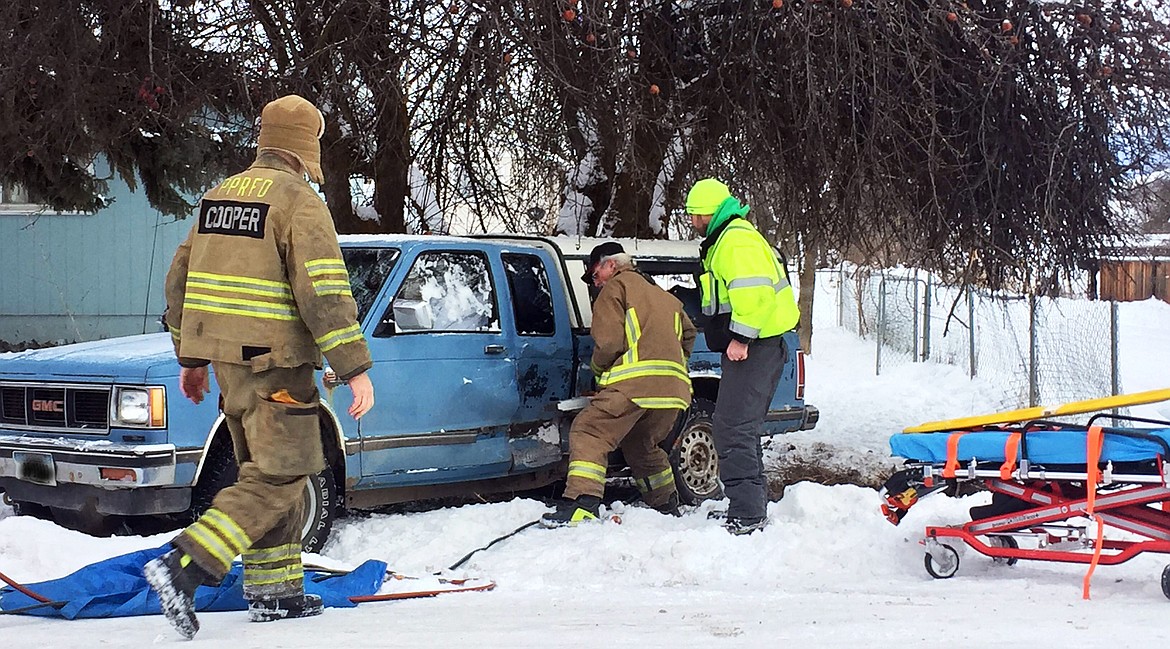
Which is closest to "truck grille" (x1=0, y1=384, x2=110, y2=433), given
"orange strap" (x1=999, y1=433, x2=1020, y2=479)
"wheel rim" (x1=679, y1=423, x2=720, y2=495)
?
"wheel rim" (x1=679, y1=423, x2=720, y2=495)

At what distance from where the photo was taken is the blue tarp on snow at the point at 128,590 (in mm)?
4848

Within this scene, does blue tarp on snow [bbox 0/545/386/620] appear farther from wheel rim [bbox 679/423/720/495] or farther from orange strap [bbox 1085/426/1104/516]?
wheel rim [bbox 679/423/720/495]

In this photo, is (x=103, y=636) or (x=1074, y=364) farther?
(x=1074, y=364)

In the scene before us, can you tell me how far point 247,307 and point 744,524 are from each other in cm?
321

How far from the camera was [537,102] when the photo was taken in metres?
9.11

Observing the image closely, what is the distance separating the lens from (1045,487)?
573 cm

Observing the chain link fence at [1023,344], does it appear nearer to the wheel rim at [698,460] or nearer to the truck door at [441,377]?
the wheel rim at [698,460]

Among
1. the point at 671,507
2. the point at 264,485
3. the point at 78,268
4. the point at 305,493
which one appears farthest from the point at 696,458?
the point at 78,268

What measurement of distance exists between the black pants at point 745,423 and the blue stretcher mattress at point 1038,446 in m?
1.02

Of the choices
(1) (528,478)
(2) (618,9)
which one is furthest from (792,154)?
(1) (528,478)

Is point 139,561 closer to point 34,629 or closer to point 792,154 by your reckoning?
point 34,629

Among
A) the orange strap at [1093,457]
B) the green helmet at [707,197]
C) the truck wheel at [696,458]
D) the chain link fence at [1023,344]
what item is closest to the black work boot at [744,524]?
the truck wheel at [696,458]

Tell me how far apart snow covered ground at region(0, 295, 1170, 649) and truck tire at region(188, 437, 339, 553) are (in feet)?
0.63

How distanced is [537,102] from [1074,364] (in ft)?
22.8
